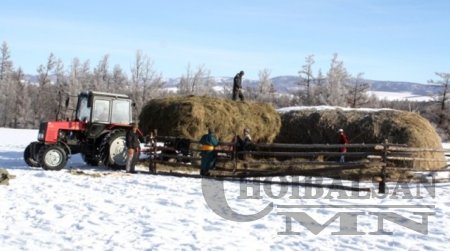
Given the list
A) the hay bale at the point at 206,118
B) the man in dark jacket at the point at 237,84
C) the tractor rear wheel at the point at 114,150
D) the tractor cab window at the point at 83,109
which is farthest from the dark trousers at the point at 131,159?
the man in dark jacket at the point at 237,84

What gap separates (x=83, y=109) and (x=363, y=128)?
388 inches

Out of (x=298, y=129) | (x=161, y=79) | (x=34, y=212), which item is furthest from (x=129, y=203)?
(x=161, y=79)

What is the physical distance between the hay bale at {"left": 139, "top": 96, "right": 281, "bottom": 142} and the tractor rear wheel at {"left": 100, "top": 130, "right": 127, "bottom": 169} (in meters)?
2.53

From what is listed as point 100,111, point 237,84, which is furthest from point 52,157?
point 237,84

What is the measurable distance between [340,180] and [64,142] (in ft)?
26.8

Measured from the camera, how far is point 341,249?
300 inches

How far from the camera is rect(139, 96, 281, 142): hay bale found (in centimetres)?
1812

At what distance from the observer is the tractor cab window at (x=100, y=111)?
16.1m

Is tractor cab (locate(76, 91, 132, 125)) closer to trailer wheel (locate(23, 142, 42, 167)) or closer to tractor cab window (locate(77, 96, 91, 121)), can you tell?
tractor cab window (locate(77, 96, 91, 121))

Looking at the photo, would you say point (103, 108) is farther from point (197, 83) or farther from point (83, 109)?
point (197, 83)

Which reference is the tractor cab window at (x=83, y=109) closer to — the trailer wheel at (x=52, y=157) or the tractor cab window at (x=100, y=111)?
the tractor cab window at (x=100, y=111)

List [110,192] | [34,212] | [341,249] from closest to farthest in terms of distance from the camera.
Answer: [341,249], [34,212], [110,192]

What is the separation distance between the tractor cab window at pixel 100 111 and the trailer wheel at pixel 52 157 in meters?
1.54

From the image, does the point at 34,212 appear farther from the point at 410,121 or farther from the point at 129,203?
the point at 410,121
